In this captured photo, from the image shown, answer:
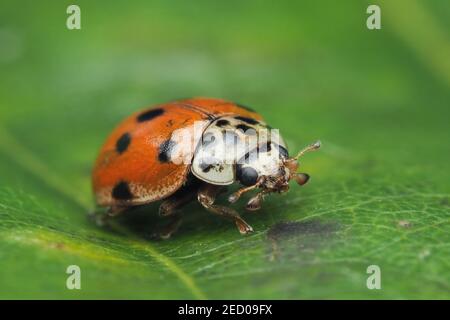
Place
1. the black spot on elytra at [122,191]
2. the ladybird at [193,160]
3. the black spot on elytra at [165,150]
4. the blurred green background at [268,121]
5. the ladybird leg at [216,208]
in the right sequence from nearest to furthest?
1. the blurred green background at [268,121]
2. the ladybird leg at [216,208]
3. the ladybird at [193,160]
4. the black spot on elytra at [165,150]
5. the black spot on elytra at [122,191]

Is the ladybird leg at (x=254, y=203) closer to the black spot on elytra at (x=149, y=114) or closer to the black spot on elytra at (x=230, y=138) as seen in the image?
the black spot on elytra at (x=230, y=138)

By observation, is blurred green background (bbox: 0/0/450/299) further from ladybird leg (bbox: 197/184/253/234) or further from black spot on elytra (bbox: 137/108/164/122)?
black spot on elytra (bbox: 137/108/164/122)

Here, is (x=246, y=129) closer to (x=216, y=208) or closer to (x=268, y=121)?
(x=216, y=208)

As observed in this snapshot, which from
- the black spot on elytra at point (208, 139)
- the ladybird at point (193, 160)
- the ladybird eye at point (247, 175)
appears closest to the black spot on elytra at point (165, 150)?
the ladybird at point (193, 160)

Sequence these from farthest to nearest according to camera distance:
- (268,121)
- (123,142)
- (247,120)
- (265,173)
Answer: (268,121)
(123,142)
(247,120)
(265,173)

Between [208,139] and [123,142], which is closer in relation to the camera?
[208,139]

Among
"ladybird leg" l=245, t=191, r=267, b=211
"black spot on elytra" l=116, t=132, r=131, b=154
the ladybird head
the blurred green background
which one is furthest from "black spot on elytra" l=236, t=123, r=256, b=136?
"black spot on elytra" l=116, t=132, r=131, b=154

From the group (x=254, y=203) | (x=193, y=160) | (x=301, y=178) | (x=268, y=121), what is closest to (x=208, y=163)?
(x=193, y=160)
